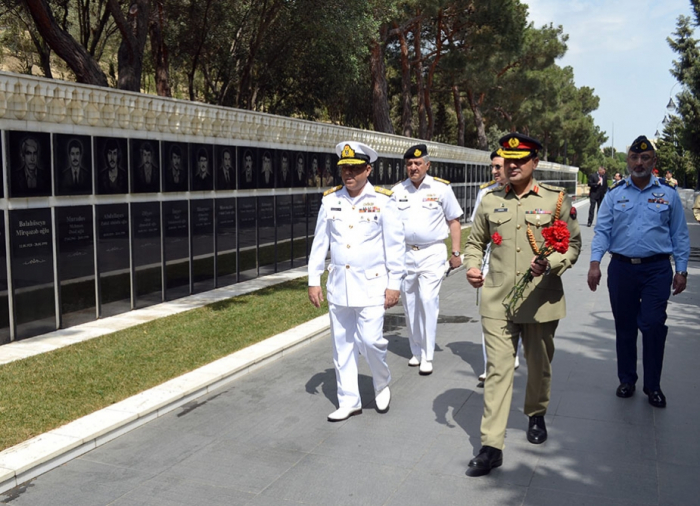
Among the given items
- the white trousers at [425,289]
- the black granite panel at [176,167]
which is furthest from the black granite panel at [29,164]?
the white trousers at [425,289]

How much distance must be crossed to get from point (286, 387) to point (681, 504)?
334 centimetres

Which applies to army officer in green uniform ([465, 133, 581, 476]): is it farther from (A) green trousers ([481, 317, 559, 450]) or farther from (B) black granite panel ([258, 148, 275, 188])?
(B) black granite panel ([258, 148, 275, 188])

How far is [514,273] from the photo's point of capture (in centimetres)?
462

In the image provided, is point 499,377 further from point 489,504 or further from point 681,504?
point 681,504

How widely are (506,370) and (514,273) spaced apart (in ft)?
1.94

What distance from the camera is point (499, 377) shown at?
4.46 m

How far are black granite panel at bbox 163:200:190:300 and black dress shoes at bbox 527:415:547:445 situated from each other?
22.5ft

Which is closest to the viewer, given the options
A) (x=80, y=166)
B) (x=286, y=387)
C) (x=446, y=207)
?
(x=286, y=387)

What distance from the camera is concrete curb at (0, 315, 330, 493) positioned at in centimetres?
448

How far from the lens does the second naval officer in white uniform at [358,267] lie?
543 centimetres

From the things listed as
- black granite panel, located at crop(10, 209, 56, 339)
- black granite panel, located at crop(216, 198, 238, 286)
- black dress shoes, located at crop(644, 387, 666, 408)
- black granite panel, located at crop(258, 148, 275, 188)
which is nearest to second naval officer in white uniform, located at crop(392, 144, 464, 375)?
black dress shoes, located at crop(644, 387, 666, 408)

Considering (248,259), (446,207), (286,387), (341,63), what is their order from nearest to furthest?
(286,387) → (446,207) → (248,259) → (341,63)

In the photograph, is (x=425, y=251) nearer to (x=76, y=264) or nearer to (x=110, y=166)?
(x=76, y=264)

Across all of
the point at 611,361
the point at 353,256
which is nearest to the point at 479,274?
the point at 353,256
